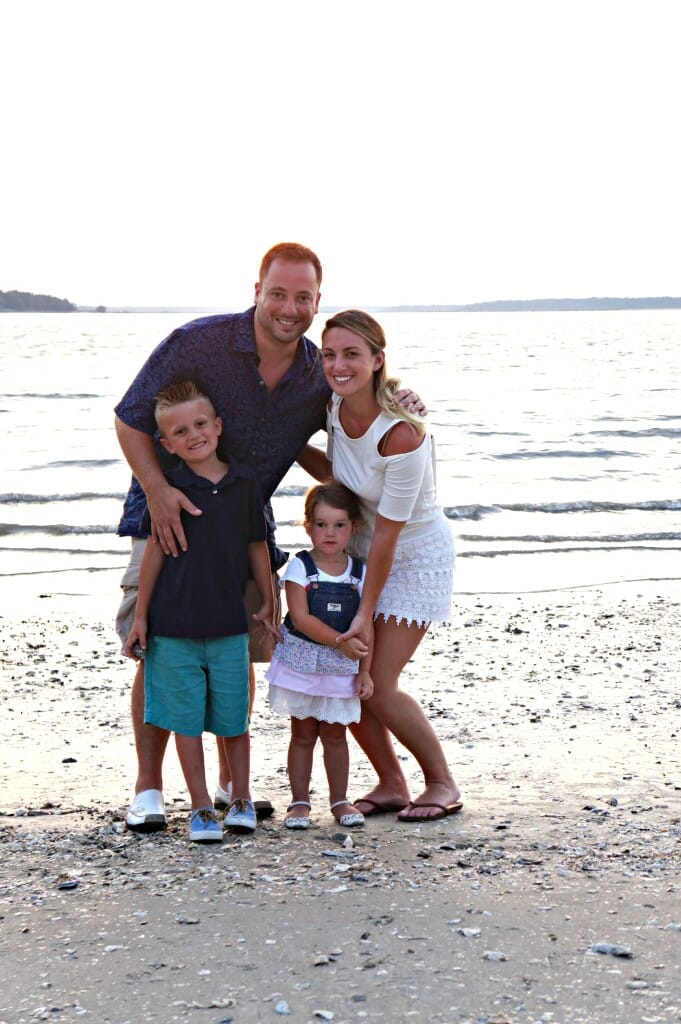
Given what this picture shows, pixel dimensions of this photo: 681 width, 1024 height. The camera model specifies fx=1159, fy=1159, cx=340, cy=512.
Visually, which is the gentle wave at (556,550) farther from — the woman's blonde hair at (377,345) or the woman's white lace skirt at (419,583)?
the woman's blonde hair at (377,345)

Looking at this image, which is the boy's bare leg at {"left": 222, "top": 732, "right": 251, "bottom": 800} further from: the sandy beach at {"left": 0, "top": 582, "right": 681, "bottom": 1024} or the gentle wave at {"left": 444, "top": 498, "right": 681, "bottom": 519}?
the gentle wave at {"left": 444, "top": 498, "right": 681, "bottom": 519}

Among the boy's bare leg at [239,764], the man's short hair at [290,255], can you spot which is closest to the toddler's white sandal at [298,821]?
the boy's bare leg at [239,764]

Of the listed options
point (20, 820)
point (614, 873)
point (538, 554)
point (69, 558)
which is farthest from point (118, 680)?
point (538, 554)

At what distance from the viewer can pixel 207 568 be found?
14.1 feet

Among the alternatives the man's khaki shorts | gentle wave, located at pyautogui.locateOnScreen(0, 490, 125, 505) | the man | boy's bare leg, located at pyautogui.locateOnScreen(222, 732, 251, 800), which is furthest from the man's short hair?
gentle wave, located at pyautogui.locateOnScreen(0, 490, 125, 505)

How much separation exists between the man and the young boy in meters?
0.08

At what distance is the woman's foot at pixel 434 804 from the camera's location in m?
4.58

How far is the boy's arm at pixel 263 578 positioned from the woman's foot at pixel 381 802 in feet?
2.73

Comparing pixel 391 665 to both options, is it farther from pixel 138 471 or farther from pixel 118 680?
pixel 118 680

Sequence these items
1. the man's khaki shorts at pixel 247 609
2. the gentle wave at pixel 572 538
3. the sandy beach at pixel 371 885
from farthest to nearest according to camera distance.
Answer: the gentle wave at pixel 572 538
the man's khaki shorts at pixel 247 609
the sandy beach at pixel 371 885

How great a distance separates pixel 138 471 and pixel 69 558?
7134mm

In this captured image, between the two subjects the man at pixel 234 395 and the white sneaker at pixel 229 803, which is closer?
the man at pixel 234 395

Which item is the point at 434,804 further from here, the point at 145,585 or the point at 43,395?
the point at 43,395

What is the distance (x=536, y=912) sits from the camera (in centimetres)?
366
